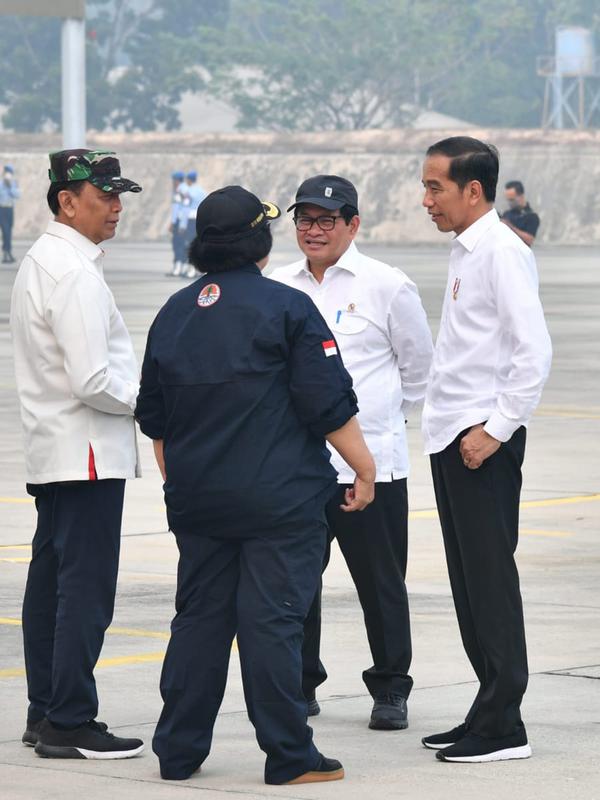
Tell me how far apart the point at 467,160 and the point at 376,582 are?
162 cm

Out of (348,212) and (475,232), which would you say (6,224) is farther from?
(475,232)

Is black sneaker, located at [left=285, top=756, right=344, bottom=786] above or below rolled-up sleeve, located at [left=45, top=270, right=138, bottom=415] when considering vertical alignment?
below

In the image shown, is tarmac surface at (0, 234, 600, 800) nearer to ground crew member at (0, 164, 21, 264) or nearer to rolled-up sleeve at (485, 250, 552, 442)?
rolled-up sleeve at (485, 250, 552, 442)

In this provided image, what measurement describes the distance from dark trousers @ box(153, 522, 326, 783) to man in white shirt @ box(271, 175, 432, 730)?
1.06 m

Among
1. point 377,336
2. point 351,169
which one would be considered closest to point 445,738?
point 377,336

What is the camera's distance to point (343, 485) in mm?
7496

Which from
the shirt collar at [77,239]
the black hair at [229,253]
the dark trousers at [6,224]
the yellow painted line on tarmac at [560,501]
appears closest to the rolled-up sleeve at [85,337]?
the shirt collar at [77,239]

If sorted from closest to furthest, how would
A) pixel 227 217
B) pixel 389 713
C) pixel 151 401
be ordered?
pixel 227 217
pixel 151 401
pixel 389 713

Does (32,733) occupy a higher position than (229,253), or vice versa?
(229,253)

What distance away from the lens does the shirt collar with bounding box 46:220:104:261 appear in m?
6.96

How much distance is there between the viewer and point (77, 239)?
275 inches

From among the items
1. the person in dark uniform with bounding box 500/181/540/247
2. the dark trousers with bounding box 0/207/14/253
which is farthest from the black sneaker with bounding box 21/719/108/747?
the dark trousers with bounding box 0/207/14/253

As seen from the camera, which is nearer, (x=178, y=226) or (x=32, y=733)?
(x=32, y=733)

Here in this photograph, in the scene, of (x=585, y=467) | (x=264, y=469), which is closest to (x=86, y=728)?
(x=264, y=469)
